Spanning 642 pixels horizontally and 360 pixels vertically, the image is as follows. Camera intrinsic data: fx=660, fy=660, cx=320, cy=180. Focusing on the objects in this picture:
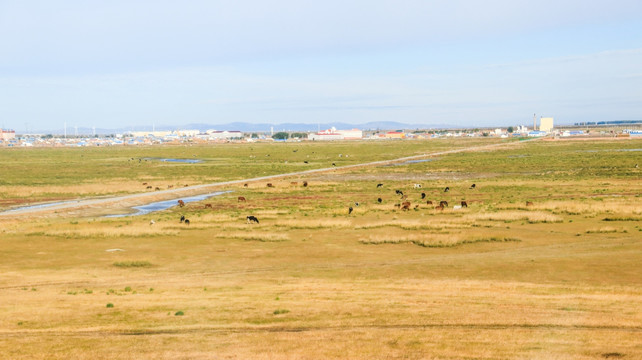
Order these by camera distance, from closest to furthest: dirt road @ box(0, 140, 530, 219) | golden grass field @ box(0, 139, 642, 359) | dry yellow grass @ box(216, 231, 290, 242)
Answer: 1. golden grass field @ box(0, 139, 642, 359)
2. dry yellow grass @ box(216, 231, 290, 242)
3. dirt road @ box(0, 140, 530, 219)

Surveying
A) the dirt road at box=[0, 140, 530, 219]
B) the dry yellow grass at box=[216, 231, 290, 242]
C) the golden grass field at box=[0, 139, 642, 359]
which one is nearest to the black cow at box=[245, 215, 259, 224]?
the golden grass field at box=[0, 139, 642, 359]

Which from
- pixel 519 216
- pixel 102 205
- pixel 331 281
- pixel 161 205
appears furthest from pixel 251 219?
pixel 331 281

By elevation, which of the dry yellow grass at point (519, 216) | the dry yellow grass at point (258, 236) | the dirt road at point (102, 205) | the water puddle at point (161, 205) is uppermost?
the dry yellow grass at point (519, 216)

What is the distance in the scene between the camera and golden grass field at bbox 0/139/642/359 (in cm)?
1686

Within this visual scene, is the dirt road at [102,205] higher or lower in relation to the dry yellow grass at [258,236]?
lower

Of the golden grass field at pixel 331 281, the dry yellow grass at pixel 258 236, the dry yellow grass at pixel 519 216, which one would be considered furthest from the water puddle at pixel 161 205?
the dry yellow grass at pixel 519 216

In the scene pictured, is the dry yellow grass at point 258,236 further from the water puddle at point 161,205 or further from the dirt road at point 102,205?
the dirt road at point 102,205

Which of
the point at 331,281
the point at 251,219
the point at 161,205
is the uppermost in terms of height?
the point at 331,281

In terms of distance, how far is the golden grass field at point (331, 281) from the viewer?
1686cm

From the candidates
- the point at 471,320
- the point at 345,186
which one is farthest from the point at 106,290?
the point at 345,186

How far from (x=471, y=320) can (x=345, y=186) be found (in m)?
60.1

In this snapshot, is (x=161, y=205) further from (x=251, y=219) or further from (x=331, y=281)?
(x=331, y=281)

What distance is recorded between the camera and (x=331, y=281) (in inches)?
1038

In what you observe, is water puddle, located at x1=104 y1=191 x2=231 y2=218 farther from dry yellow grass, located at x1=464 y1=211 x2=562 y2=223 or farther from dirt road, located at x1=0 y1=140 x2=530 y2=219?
dry yellow grass, located at x1=464 y1=211 x2=562 y2=223
